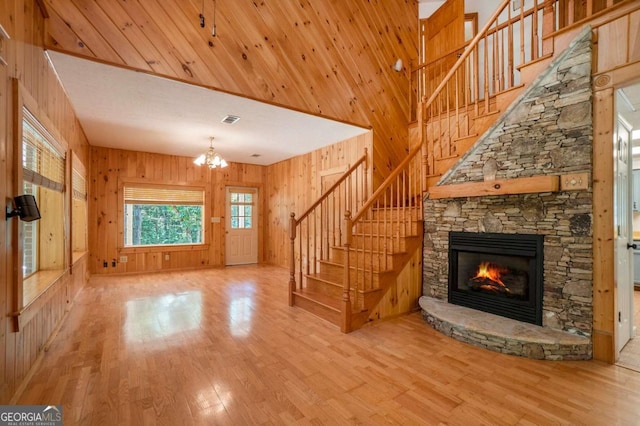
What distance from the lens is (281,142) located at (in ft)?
19.5

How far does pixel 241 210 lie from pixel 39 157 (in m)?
5.37

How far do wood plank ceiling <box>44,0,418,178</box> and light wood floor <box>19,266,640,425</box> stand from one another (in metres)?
2.75

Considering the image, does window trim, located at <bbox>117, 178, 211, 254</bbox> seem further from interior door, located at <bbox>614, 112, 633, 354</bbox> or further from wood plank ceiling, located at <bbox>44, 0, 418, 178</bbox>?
interior door, located at <bbox>614, 112, 633, 354</bbox>

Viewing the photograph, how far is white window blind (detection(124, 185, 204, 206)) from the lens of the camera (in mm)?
6703

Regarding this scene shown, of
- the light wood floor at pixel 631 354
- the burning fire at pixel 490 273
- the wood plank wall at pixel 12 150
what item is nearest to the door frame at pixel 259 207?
the wood plank wall at pixel 12 150

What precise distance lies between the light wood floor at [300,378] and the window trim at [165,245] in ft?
10.4

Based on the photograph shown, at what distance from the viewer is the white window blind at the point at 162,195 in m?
6.70

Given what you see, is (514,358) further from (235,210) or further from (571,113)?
(235,210)

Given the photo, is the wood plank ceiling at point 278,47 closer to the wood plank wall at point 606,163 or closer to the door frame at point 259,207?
the wood plank wall at point 606,163

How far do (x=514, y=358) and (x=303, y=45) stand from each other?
14.2ft

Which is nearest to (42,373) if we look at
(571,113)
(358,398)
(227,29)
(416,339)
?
(358,398)

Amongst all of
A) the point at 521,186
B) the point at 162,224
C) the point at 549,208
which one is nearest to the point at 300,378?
the point at 521,186

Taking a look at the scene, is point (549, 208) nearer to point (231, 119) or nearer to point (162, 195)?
point (231, 119)

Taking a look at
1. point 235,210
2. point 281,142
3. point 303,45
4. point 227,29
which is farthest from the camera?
point 235,210
